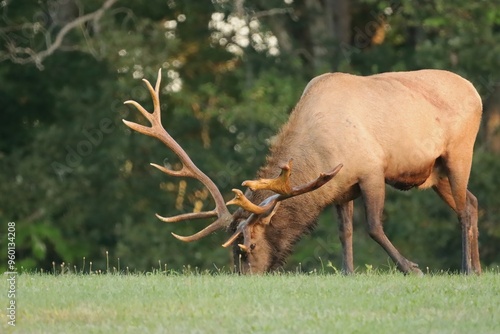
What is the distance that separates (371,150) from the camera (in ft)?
41.2

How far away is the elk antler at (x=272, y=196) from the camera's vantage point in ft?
39.0

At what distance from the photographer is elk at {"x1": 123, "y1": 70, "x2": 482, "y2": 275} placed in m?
12.4

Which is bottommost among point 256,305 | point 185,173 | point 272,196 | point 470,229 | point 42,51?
point 42,51

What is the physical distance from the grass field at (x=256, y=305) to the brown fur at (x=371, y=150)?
5.60 feet

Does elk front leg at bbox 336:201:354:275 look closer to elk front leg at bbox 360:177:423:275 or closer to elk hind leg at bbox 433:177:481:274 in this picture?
elk front leg at bbox 360:177:423:275

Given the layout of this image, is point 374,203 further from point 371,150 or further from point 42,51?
point 42,51

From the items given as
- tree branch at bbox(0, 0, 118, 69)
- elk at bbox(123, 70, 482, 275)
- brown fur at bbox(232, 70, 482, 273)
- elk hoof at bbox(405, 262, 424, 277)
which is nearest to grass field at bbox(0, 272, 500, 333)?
elk hoof at bbox(405, 262, 424, 277)

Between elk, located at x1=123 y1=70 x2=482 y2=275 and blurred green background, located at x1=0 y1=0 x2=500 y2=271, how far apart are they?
11127 millimetres

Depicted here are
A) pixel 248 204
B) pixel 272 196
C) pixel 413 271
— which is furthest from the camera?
pixel 272 196

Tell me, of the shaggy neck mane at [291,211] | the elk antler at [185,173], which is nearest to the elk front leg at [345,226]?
the shaggy neck mane at [291,211]

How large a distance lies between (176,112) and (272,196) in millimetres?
15235

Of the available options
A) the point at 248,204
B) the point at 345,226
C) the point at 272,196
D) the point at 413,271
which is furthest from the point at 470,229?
the point at 248,204

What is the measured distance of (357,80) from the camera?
Result: 1308 cm

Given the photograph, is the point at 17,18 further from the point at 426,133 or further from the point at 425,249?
the point at 426,133
